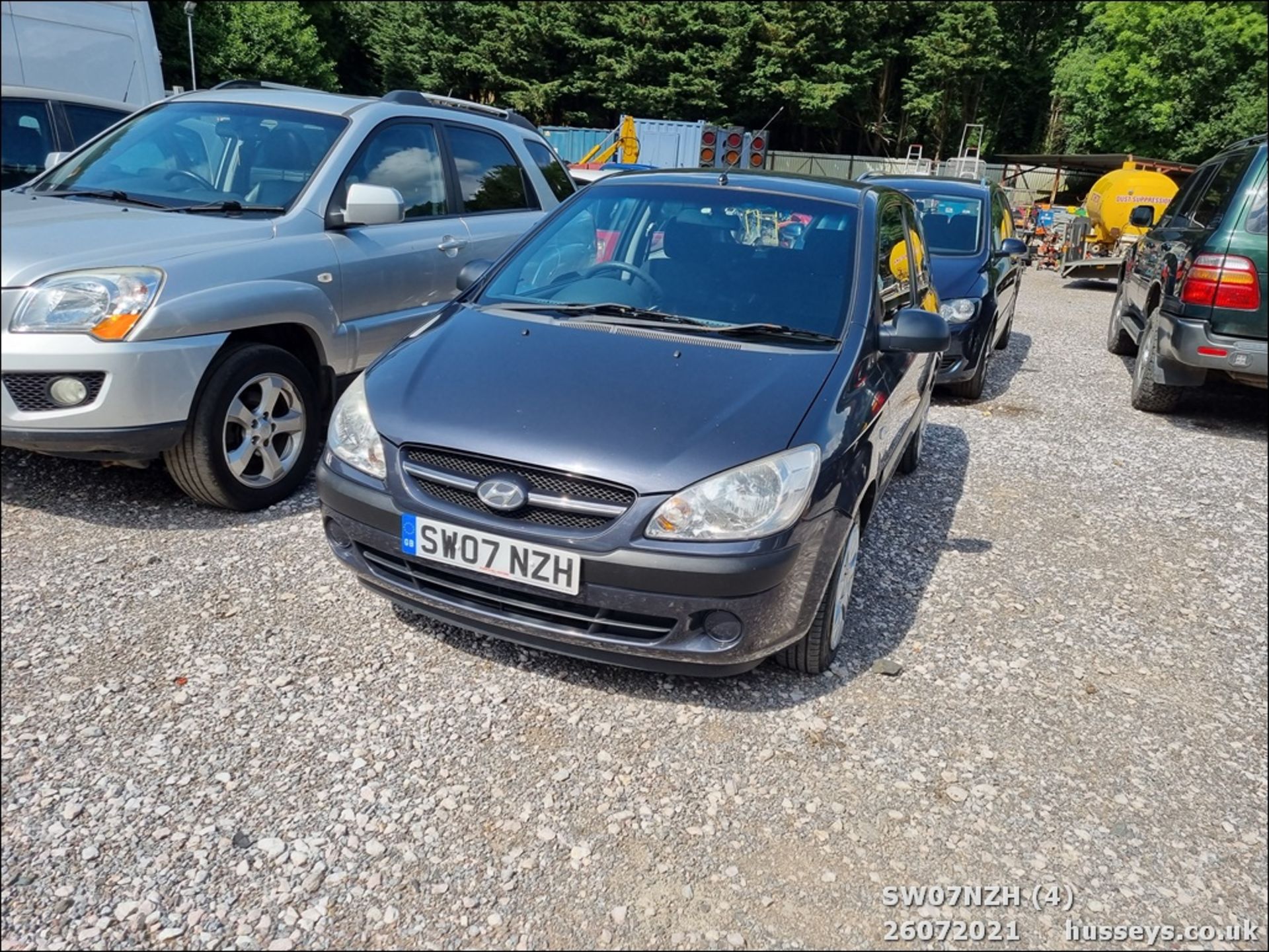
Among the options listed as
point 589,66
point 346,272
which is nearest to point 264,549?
point 346,272

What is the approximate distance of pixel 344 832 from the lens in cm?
219

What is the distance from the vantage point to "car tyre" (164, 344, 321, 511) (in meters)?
3.54

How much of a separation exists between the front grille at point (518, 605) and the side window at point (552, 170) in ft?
12.7

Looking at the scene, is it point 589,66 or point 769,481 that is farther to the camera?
point 589,66

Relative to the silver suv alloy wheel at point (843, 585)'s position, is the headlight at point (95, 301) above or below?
above

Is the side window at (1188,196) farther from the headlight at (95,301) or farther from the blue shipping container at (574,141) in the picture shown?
the blue shipping container at (574,141)

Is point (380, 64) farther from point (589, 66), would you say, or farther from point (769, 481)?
point (769, 481)

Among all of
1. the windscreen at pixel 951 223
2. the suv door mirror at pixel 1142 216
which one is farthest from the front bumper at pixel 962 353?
the suv door mirror at pixel 1142 216

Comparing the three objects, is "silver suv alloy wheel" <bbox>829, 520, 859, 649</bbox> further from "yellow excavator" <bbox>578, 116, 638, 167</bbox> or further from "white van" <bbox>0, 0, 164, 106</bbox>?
"yellow excavator" <bbox>578, 116, 638, 167</bbox>

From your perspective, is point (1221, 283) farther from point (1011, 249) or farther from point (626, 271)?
point (1011, 249)

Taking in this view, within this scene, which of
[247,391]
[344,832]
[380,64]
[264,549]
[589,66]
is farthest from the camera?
[380,64]

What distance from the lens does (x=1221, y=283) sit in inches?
169

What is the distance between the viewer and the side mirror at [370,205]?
4.09 meters

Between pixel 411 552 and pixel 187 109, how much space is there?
3057 mm
